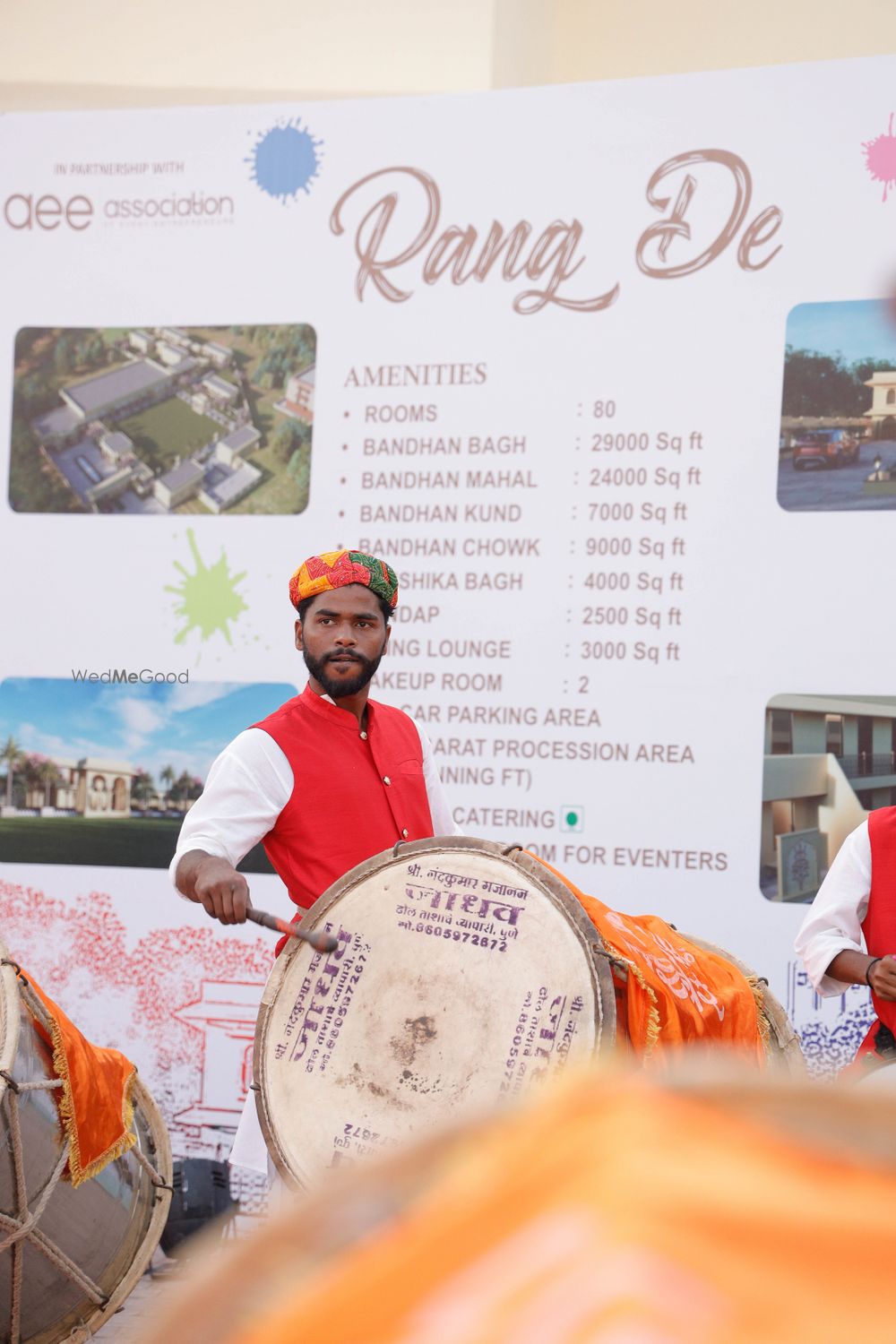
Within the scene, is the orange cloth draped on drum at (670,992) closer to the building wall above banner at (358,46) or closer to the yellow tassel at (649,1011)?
the yellow tassel at (649,1011)

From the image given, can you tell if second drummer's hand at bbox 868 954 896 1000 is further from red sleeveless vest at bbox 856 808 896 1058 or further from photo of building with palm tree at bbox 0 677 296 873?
photo of building with palm tree at bbox 0 677 296 873

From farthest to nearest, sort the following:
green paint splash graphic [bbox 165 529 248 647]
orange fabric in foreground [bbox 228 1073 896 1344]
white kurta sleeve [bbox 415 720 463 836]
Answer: green paint splash graphic [bbox 165 529 248 647], white kurta sleeve [bbox 415 720 463 836], orange fabric in foreground [bbox 228 1073 896 1344]

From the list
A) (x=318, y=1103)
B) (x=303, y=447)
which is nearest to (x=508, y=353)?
(x=303, y=447)

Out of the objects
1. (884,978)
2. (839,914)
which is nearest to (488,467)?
(839,914)

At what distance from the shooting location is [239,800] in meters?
3.08

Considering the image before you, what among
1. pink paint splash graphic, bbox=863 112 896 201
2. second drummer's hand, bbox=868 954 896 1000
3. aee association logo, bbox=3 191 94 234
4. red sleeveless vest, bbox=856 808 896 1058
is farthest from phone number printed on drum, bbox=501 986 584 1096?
aee association logo, bbox=3 191 94 234

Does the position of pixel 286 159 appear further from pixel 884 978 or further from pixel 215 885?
pixel 884 978

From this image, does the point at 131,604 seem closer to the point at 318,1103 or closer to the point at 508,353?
the point at 508,353

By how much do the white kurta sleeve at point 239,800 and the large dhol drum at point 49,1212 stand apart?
463mm

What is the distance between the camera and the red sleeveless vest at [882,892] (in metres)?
3.68

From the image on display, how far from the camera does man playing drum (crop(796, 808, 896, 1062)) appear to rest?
11.8 feet

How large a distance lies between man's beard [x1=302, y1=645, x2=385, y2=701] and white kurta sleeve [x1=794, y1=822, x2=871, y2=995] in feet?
4.43

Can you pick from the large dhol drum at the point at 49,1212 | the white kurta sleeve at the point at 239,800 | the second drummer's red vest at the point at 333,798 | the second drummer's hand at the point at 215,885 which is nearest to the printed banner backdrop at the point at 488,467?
the second drummer's red vest at the point at 333,798

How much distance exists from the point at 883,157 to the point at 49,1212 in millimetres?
3695
